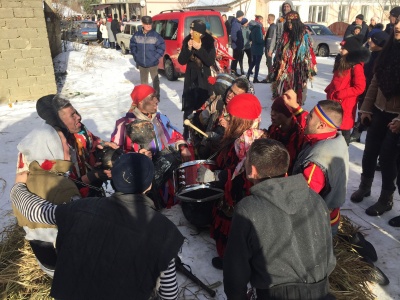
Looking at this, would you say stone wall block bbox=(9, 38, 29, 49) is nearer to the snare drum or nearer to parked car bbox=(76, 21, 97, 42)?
the snare drum

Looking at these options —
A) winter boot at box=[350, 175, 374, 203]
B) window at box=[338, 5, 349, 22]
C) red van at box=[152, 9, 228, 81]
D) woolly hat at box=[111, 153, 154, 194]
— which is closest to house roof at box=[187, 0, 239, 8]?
window at box=[338, 5, 349, 22]

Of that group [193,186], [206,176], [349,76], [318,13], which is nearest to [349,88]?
[349,76]

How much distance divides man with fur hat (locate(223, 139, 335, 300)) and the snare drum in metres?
1.01

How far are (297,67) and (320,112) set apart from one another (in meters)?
4.51

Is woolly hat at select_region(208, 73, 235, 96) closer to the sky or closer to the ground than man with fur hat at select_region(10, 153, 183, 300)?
closer to the sky

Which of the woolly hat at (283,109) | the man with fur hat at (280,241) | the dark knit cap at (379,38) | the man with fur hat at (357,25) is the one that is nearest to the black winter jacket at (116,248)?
the man with fur hat at (280,241)

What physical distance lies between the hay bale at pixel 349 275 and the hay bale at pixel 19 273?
7.40 feet

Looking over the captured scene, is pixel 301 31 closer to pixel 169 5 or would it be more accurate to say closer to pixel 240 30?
pixel 240 30

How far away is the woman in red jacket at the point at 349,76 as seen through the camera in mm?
3885

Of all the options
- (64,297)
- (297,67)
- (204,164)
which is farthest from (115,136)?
(297,67)

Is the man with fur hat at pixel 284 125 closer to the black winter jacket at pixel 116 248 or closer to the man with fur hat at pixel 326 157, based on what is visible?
the man with fur hat at pixel 326 157

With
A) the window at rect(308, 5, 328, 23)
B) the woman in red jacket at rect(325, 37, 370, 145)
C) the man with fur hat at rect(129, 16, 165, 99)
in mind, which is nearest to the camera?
the woman in red jacket at rect(325, 37, 370, 145)

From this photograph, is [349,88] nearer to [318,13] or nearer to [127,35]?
[127,35]

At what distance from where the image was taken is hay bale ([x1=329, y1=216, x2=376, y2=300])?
2545mm
